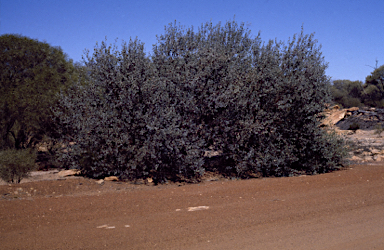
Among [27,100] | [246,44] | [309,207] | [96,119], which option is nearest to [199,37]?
[246,44]

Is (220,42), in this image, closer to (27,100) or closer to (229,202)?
(229,202)

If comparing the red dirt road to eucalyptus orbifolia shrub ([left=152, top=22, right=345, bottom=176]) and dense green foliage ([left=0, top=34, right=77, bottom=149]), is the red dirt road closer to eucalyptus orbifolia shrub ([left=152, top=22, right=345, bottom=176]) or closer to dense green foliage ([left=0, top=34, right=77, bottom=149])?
eucalyptus orbifolia shrub ([left=152, top=22, right=345, bottom=176])

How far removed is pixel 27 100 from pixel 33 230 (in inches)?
545

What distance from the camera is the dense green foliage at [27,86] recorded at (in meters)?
17.6

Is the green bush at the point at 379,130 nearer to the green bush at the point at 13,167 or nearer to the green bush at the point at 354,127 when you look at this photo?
the green bush at the point at 354,127

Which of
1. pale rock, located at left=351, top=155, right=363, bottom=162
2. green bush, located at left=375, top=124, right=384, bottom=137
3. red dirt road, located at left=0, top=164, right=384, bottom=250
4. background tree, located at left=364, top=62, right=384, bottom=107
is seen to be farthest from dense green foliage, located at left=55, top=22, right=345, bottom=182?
background tree, located at left=364, top=62, right=384, bottom=107

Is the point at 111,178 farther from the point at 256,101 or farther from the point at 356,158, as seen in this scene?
the point at 356,158

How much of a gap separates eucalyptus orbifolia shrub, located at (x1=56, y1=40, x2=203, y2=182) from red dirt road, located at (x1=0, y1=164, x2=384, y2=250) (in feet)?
3.69

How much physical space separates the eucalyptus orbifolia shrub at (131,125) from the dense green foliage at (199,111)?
32mm

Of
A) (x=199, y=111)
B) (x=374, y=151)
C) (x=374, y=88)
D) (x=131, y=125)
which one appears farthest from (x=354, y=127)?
(x=374, y=88)

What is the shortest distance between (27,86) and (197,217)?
15.6 m

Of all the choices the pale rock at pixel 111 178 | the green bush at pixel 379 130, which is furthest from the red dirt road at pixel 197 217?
the green bush at pixel 379 130

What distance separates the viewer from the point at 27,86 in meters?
18.4

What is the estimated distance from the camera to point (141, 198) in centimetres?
786
